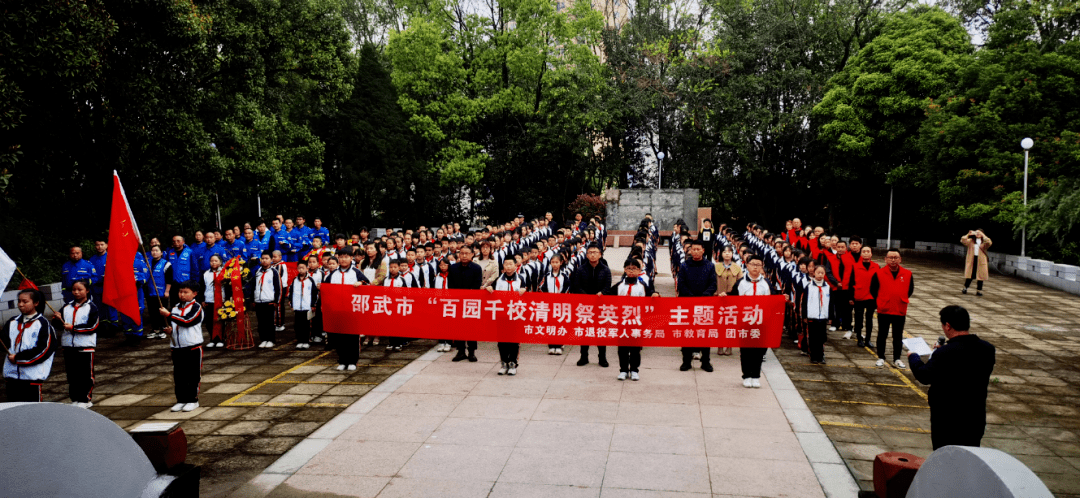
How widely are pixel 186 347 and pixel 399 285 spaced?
3250 mm

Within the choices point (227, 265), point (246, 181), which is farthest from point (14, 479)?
point (246, 181)

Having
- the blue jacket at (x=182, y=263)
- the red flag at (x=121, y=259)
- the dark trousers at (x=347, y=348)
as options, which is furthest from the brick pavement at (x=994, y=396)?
the blue jacket at (x=182, y=263)

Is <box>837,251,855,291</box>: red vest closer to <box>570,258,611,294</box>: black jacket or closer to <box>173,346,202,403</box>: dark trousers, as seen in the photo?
<box>570,258,611,294</box>: black jacket

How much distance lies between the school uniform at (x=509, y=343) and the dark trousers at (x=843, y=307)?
17.6ft

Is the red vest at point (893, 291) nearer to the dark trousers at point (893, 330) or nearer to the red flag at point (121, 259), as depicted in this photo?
the dark trousers at point (893, 330)

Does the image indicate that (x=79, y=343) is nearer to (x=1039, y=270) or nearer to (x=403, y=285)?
(x=403, y=285)

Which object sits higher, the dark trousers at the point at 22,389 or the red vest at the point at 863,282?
the red vest at the point at 863,282

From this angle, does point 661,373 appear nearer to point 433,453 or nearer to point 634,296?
point 634,296

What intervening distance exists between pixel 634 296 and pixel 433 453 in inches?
139

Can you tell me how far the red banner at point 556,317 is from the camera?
27.6 ft

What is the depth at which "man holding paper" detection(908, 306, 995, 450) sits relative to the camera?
4.62 metres

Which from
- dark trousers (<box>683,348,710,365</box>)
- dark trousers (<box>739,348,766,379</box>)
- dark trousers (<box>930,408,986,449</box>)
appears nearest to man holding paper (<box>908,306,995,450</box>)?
dark trousers (<box>930,408,986,449</box>)

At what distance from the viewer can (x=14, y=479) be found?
3262mm

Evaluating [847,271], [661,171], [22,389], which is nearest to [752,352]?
[847,271]
